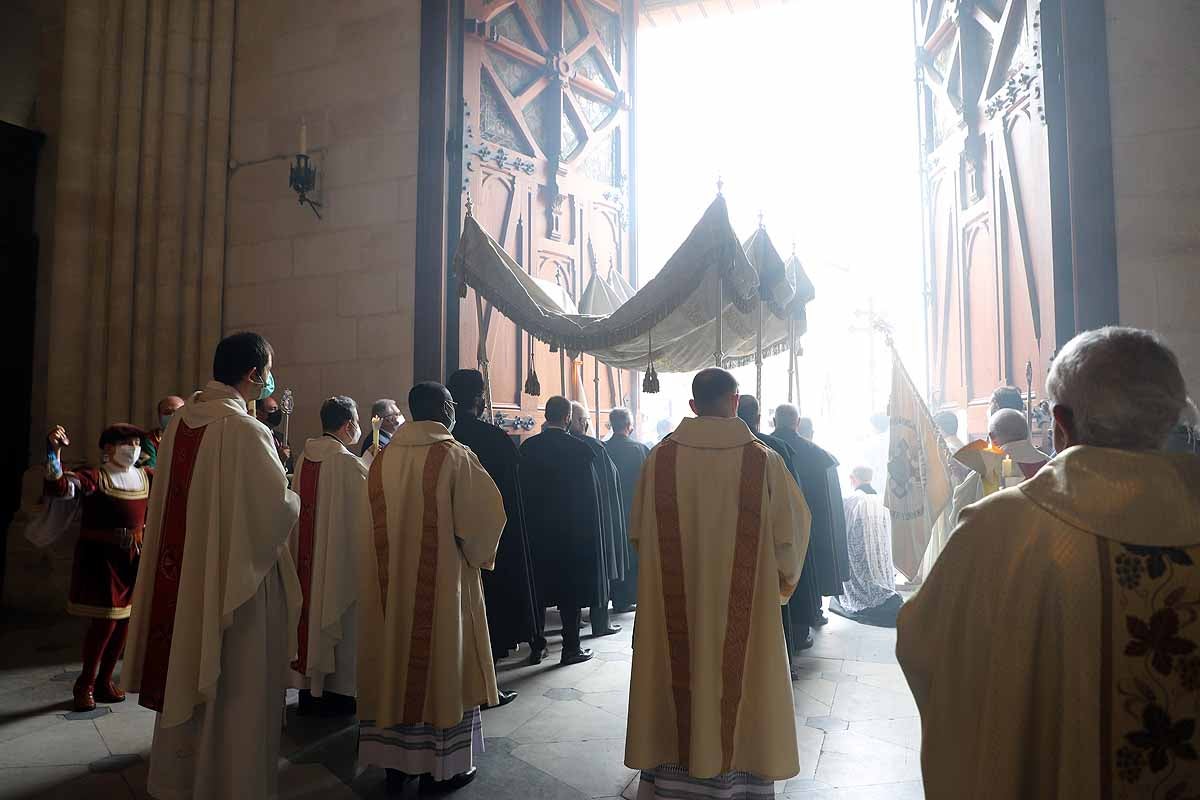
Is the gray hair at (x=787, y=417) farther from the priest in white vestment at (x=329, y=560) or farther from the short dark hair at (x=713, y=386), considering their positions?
the priest in white vestment at (x=329, y=560)

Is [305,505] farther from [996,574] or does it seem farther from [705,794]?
[996,574]

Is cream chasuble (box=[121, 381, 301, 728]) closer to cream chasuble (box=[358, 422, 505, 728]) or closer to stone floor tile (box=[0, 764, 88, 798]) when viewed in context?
cream chasuble (box=[358, 422, 505, 728])

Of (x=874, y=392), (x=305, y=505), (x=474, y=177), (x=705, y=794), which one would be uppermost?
(x=474, y=177)

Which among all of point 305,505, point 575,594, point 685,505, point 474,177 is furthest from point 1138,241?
point 305,505

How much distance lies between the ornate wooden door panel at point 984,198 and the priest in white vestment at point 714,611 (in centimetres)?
295

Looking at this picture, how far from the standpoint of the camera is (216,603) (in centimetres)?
236

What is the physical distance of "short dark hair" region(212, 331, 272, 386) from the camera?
8.32ft

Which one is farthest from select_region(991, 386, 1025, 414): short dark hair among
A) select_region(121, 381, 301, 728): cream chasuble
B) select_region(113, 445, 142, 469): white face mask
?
select_region(113, 445, 142, 469): white face mask

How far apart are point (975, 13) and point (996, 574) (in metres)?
5.50

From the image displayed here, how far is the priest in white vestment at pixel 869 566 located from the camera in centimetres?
571

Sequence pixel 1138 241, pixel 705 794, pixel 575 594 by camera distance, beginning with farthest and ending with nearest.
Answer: pixel 575 594 → pixel 1138 241 → pixel 705 794

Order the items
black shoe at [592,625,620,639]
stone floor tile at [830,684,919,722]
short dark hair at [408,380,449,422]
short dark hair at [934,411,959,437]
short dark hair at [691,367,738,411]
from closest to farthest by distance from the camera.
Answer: short dark hair at [691,367,738,411] → short dark hair at [408,380,449,422] → stone floor tile at [830,684,919,722] → black shoe at [592,625,620,639] → short dark hair at [934,411,959,437]

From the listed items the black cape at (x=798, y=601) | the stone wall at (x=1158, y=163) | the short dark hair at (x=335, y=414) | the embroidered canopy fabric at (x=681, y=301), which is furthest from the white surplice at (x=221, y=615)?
the stone wall at (x=1158, y=163)

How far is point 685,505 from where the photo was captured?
103 inches
